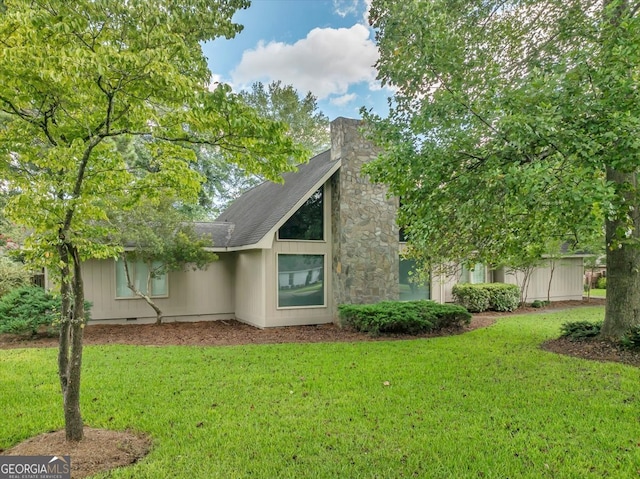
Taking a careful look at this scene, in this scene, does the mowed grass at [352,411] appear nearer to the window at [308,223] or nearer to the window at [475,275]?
the window at [308,223]

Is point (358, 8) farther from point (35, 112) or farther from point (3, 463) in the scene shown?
point (3, 463)

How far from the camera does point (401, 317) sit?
9.64 m

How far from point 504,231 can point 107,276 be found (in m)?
10.6

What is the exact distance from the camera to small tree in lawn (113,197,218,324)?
33.7 feet

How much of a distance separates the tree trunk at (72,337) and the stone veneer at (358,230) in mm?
7811

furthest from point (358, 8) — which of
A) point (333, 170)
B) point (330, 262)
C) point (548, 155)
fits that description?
point (548, 155)

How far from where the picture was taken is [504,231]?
282 inches

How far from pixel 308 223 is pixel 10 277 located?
316 inches

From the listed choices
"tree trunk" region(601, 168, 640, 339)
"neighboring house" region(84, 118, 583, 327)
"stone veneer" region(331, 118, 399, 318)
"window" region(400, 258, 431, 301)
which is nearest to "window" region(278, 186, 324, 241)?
"neighboring house" region(84, 118, 583, 327)

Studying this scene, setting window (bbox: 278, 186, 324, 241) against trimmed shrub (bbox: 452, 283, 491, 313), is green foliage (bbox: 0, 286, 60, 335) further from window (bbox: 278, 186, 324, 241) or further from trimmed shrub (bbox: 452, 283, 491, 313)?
trimmed shrub (bbox: 452, 283, 491, 313)

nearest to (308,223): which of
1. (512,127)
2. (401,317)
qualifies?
(401,317)

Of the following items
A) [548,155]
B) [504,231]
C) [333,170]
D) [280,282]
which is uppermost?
[333,170]

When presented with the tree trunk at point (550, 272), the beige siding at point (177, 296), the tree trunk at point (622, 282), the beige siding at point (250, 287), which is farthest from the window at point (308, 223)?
the tree trunk at point (550, 272)

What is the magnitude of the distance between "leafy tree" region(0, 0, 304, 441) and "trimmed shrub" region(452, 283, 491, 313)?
38.4 ft
